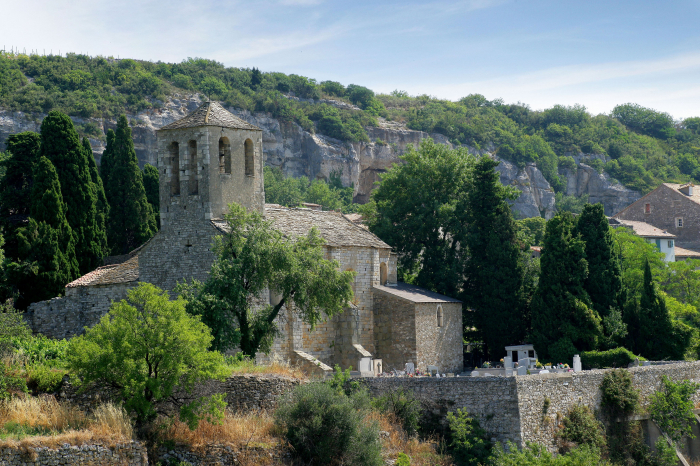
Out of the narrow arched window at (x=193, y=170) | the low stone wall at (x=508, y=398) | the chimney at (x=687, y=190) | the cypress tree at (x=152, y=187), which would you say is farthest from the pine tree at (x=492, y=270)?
the chimney at (x=687, y=190)

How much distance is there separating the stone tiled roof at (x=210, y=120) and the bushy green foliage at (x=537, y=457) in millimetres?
17064

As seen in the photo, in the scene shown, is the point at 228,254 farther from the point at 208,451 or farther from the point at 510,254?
the point at 510,254

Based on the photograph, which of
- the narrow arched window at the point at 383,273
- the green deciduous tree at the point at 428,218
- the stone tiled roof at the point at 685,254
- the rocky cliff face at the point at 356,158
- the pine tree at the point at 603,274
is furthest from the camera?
the rocky cliff face at the point at 356,158

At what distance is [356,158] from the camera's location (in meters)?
101

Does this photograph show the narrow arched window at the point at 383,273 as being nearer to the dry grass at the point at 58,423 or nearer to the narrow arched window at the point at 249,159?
the narrow arched window at the point at 249,159

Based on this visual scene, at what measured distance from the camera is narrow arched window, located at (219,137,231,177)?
33.0 m

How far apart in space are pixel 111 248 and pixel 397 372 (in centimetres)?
1884

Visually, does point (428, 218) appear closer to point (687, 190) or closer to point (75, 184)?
point (75, 184)

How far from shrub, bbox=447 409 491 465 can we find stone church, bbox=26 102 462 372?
24.6 feet

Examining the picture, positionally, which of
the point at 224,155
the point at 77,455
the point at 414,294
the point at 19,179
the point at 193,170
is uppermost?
the point at 224,155

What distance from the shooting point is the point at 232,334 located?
26.3 meters

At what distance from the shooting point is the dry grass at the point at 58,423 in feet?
58.3

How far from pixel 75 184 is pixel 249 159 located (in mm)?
9945

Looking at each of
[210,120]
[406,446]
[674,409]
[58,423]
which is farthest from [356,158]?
[58,423]
